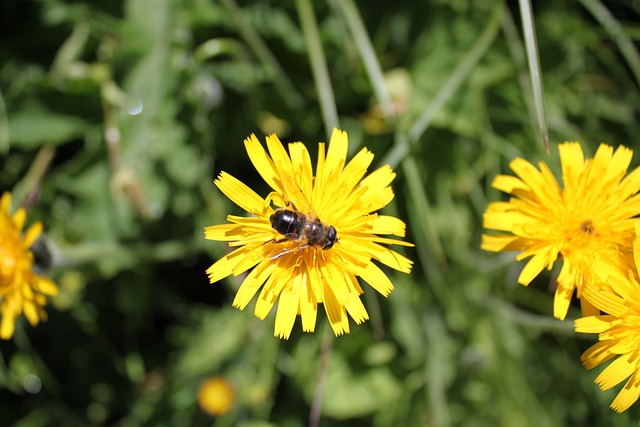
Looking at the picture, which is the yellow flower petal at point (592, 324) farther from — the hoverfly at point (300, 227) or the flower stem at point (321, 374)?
the flower stem at point (321, 374)

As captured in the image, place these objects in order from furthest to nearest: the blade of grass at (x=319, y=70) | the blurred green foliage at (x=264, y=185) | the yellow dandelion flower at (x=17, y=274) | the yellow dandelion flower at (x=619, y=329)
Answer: the blurred green foliage at (x=264, y=185)
the blade of grass at (x=319, y=70)
the yellow dandelion flower at (x=17, y=274)
the yellow dandelion flower at (x=619, y=329)

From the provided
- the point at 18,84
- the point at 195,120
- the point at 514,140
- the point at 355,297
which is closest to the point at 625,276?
the point at 355,297

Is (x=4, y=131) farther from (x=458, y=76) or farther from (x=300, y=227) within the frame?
(x=458, y=76)

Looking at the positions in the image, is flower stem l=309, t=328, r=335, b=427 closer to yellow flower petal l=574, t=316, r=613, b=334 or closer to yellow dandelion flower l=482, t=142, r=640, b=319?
yellow dandelion flower l=482, t=142, r=640, b=319

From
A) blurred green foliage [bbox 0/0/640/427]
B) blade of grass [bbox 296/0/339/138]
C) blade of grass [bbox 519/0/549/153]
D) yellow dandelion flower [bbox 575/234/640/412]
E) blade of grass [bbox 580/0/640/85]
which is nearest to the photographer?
yellow dandelion flower [bbox 575/234/640/412]

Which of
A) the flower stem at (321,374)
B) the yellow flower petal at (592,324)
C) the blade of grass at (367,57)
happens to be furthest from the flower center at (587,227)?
the flower stem at (321,374)

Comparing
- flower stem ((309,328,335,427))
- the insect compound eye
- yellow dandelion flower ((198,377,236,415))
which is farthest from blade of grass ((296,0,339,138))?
yellow dandelion flower ((198,377,236,415))
